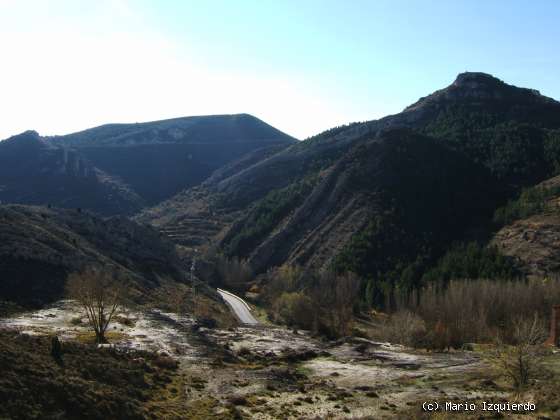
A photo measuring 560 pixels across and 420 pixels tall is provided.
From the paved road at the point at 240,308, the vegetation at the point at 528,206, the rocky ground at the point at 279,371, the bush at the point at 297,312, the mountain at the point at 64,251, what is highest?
the vegetation at the point at 528,206

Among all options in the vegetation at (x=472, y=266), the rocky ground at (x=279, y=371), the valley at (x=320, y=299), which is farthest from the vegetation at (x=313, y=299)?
the vegetation at (x=472, y=266)

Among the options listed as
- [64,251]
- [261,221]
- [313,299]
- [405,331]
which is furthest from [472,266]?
[64,251]

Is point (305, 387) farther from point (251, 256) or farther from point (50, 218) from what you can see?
point (251, 256)

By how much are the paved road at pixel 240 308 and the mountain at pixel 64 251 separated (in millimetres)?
13505

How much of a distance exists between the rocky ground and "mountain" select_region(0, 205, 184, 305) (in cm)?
809

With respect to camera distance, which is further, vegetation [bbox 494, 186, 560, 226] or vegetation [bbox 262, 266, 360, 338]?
vegetation [bbox 494, 186, 560, 226]

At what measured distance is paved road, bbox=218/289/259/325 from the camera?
333 ft

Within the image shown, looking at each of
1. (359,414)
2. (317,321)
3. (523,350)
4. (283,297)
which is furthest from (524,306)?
(359,414)

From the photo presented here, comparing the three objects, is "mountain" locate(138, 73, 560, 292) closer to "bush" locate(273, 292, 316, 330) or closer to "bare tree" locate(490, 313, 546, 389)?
"bush" locate(273, 292, 316, 330)

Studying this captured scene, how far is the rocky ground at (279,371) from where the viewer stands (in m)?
36.1

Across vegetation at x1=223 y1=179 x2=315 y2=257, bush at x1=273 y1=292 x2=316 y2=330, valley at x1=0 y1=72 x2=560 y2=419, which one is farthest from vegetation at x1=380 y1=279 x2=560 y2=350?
vegetation at x1=223 y1=179 x2=315 y2=257

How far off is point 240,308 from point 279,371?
67664mm

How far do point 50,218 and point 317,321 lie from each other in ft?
208

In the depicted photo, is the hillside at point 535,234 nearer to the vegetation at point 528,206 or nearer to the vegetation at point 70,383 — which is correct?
the vegetation at point 528,206
